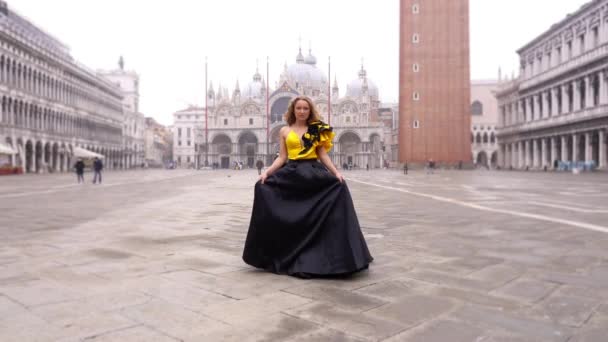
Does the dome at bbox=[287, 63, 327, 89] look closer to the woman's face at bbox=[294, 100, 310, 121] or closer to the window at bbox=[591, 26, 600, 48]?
the window at bbox=[591, 26, 600, 48]

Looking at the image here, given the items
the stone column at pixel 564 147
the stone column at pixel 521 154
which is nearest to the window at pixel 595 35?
the stone column at pixel 564 147

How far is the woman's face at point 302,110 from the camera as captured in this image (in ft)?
14.2

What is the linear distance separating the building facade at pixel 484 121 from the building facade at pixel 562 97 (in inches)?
1035

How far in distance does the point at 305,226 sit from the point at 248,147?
262ft

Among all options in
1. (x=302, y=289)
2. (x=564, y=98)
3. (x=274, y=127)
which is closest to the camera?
(x=302, y=289)

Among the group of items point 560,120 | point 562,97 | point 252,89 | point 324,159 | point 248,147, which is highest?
point 252,89

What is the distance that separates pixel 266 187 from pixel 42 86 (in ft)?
167

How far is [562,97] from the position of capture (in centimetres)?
4606

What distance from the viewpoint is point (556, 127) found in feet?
153

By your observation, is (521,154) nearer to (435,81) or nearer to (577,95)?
(577,95)

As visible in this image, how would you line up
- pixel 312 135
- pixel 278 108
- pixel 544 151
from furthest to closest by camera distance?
pixel 278 108
pixel 544 151
pixel 312 135

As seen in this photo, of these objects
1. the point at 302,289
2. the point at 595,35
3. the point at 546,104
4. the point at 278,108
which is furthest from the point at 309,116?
the point at 278,108

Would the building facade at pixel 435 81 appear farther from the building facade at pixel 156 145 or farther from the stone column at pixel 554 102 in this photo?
the building facade at pixel 156 145

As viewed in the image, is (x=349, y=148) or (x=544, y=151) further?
(x=349, y=148)
